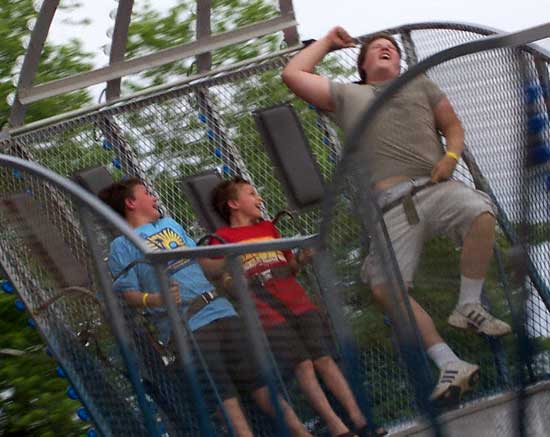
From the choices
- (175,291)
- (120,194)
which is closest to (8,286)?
(120,194)

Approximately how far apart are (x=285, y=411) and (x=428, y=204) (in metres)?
0.87

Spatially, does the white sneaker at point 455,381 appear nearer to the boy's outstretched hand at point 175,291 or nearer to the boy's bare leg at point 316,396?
the boy's bare leg at point 316,396

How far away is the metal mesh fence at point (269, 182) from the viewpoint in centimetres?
465

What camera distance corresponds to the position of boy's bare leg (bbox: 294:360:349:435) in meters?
5.15

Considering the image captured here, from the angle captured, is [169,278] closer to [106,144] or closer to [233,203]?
[233,203]

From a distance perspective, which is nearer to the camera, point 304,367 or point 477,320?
point 477,320

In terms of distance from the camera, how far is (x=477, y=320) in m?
4.70

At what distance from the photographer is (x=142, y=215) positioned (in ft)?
22.2

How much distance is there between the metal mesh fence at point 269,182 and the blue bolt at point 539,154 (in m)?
0.02

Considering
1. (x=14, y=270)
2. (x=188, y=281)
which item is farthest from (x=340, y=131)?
(x=188, y=281)

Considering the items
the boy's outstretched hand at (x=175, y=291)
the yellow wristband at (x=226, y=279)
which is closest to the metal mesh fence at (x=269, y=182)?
the yellow wristband at (x=226, y=279)

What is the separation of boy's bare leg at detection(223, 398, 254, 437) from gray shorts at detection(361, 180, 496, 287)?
861 mm

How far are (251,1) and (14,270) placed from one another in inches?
232

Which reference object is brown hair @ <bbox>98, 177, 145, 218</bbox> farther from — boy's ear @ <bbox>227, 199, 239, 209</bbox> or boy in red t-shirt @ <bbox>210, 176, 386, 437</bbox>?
boy in red t-shirt @ <bbox>210, 176, 386, 437</bbox>
